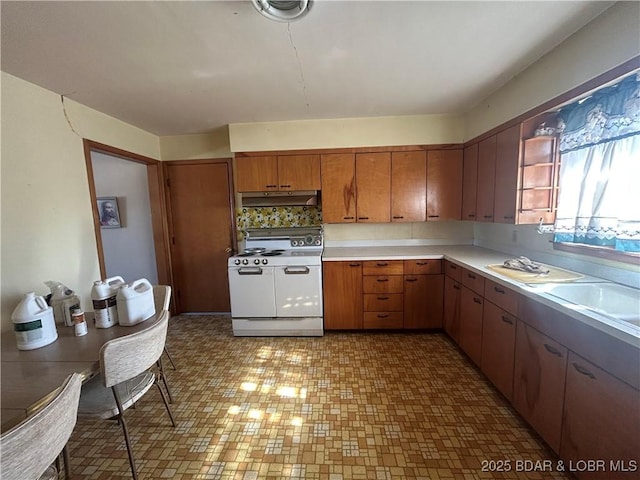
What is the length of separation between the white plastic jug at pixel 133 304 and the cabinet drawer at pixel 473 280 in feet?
8.04

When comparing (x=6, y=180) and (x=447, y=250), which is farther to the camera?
(x=447, y=250)

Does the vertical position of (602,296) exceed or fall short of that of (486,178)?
it falls short

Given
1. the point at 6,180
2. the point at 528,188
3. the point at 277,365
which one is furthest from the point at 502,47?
the point at 6,180

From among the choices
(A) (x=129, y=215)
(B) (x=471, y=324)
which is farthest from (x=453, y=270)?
(A) (x=129, y=215)

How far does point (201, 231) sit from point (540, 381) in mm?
3621

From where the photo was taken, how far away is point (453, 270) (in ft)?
8.62

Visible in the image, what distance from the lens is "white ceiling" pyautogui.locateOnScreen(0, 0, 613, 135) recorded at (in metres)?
1.35

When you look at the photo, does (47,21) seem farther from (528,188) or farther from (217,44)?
(528,188)

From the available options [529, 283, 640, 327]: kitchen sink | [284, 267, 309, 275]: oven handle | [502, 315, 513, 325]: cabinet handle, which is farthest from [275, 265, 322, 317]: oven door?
[529, 283, 640, 327]: kitchen sink

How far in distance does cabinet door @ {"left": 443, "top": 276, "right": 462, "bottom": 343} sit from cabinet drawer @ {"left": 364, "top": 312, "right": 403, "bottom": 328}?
475mm

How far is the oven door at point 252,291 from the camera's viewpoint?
2.91 m

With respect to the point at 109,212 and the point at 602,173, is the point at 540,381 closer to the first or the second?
the point at 602,173

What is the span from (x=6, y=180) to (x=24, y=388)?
1463mm

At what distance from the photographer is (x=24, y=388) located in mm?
1095
